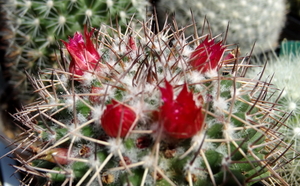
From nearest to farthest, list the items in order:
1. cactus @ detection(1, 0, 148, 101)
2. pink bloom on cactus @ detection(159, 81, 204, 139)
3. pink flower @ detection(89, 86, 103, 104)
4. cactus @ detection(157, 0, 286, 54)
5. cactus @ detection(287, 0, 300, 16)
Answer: pink bloom on cactus @ detection(159, 81, 204, 139) < pink flower @ detection(89, 86, 103, 104) < cactus @ detection(1, 0, 148, 101) < cactus @ detection(157, 0, 286, 54) < cactus @ detection(287, 0, 300, 16)

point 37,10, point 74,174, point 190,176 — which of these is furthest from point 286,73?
point 37,10

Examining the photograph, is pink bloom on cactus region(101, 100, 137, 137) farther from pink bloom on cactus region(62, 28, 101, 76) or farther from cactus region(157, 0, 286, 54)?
cactus region(157, 0, 286, 54)

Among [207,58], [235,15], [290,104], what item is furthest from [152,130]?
[235,15]

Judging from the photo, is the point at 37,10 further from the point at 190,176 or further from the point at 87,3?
Answer: the point at 190,176

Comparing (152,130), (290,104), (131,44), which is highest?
(131,44)

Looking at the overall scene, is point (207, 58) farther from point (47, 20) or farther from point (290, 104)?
point (47, 20)

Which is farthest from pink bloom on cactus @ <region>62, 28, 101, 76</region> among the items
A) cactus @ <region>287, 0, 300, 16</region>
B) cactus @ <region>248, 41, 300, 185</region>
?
cactus @ <region>287, 0, 300, 16</region>

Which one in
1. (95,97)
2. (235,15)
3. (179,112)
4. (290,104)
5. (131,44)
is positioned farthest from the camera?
(235,15)
